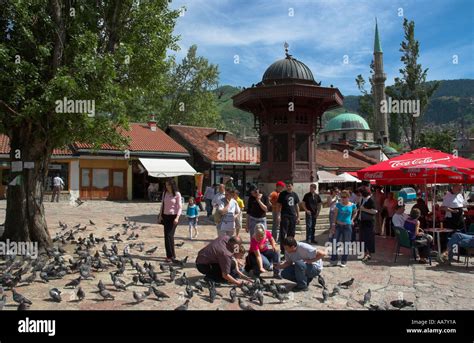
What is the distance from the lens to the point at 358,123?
218ft

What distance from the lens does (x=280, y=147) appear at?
16.8 m

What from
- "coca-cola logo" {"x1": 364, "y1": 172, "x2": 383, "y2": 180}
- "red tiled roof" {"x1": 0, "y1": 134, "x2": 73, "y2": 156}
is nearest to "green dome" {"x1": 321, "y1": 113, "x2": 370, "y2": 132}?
"red tiled roof" {"x1": 0, "y1": 134, "x2": 73, "y2": 156}

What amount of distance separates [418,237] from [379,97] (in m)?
56.1

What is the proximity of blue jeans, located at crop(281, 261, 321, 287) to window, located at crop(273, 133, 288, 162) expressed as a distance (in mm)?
10039

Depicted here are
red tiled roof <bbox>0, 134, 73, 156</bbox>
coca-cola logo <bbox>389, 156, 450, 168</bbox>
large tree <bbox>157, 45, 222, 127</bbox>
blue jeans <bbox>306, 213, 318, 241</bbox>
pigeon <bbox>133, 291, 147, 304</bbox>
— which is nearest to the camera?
pigeon <bbox>133, 291, 147, 304</bbox>

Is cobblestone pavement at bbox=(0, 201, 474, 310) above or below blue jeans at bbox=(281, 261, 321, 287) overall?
below

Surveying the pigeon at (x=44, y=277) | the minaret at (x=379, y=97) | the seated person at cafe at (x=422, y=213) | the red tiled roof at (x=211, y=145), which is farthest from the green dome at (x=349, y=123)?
the pigeon at (x=44, y=277)

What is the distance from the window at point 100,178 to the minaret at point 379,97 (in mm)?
45050

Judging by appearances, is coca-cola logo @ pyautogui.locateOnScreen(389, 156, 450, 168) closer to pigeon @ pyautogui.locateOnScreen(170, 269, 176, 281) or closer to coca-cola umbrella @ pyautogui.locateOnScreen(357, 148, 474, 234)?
coca-cola umbrella @ pyautogui.locateOnScreen(357, 148, 474, 234)

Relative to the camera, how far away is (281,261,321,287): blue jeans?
6.76 metres

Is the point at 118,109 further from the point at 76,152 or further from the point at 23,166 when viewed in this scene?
the point at 76,152
